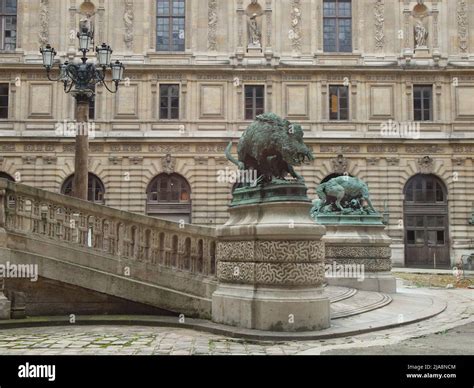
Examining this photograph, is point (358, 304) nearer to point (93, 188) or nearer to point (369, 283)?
point (369, 283)

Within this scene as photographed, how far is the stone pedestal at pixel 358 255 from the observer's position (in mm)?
15508

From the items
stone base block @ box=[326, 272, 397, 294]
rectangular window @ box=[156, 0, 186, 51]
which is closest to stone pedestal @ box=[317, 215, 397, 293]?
stone base block @ box=[326, 272, 397, 294]

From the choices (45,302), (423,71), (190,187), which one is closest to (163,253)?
(45,302)

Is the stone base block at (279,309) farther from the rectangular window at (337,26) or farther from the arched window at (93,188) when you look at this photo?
the rectangular window at (337,26)

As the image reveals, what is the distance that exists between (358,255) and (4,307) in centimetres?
925

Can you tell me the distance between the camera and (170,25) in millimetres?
36938

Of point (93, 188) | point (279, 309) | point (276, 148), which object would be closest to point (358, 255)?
point (276, 148)

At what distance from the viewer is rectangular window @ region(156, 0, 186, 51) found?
36.8 meters

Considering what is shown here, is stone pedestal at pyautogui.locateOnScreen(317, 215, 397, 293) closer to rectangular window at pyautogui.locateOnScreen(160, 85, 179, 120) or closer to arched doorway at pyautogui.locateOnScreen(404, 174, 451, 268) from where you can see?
arched doorway at pyautogui.locateOnScreen(404, 174, 451, 268)

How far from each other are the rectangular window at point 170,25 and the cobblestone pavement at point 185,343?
29.3m

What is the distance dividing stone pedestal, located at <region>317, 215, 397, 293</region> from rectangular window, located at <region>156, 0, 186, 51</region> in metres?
23.9

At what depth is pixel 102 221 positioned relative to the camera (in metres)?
10.9
